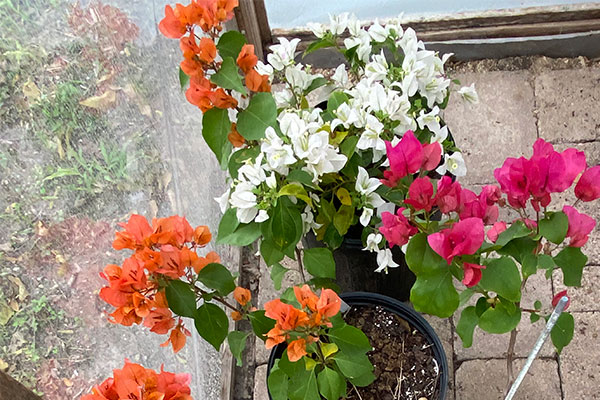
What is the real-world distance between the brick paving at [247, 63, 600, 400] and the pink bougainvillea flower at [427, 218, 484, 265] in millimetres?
910

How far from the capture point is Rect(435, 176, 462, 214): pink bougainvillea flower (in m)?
0.95

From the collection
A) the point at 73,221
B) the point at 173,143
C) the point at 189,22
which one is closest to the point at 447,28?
the point at 173,143

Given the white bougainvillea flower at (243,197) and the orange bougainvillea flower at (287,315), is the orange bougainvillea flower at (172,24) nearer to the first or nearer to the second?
the white bougainvillea flower at (243,197)

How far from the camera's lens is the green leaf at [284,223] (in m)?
1.12

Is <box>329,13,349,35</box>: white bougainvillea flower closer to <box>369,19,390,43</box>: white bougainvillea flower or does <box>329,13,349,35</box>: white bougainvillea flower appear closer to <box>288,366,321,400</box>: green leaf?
<box>369,19,390,43</box>: white bougainvillea flower

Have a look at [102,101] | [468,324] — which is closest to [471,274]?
[468,324]

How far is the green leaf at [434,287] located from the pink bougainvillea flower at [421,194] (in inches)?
1.9

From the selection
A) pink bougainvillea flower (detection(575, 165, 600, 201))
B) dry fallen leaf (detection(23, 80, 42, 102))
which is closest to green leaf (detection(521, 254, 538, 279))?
pink bougainvillea flower (detection(575, 165, 600, 201))

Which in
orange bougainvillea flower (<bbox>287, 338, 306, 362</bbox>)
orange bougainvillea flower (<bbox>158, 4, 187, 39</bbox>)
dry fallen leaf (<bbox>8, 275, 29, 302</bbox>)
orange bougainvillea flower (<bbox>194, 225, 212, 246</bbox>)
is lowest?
orange bougainvillea flower (<bbox>287, 338, 306, 362</bbox>)

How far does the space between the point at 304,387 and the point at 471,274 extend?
36cm

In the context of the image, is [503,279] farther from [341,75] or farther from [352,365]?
[341,75]

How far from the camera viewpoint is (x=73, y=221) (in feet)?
3.50

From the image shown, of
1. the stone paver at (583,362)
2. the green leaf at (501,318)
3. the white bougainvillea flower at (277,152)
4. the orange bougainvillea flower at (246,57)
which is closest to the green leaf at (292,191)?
the white bougainvillea flower at (277,152)

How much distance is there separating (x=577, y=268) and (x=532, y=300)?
810 millimetres
